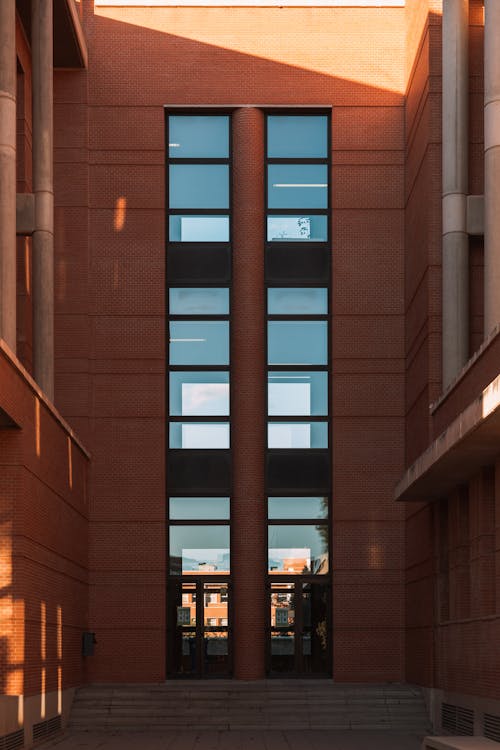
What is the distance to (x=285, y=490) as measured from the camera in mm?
32375

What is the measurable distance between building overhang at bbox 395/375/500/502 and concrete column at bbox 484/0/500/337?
2.57 m

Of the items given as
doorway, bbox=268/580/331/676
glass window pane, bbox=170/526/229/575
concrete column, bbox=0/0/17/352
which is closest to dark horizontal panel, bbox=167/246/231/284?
glass window pane, bbox=170/526/229/575

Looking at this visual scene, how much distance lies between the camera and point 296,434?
1284 inches

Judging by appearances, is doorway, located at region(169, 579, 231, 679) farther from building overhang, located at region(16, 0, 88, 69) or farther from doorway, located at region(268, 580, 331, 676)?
A: building overhang, located at region(16, 0, 88, 69)

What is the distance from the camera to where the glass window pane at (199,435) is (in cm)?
3253

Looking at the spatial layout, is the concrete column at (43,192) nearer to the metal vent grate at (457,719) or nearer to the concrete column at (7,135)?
the concrete column at (7,135)

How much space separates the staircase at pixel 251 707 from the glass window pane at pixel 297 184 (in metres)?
11.8

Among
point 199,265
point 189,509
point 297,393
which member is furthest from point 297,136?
point 189,509

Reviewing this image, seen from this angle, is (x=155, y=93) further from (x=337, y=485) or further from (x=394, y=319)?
(x=337, y=485)

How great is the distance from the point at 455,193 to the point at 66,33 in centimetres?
1029

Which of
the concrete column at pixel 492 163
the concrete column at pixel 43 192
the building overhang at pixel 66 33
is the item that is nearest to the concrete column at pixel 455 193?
the concrete column at pixel 492 163

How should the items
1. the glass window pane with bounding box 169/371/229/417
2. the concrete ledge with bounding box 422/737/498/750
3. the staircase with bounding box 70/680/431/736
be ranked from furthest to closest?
1. the glass window pane with bounding box 169/371/229/417
2. the staircase with bounding box 70/680/431/736
3. the concrete ledge with bounding box 422/737/498/750

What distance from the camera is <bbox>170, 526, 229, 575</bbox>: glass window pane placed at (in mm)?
32219

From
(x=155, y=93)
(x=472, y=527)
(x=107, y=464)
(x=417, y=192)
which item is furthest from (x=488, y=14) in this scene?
(x=107, y=464)
